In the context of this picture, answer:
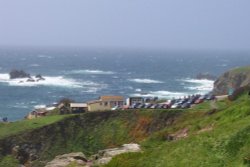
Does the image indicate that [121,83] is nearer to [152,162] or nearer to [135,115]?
[135,115]

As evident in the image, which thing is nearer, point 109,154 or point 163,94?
point 109,154

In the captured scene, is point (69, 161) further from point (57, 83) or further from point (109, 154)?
point (57, 83)

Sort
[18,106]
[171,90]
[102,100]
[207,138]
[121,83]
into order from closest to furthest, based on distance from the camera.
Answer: [207,138] → [102,100] → [18,106] → [171,90] → [121,83]

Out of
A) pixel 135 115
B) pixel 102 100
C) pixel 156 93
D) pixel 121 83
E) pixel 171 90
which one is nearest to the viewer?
pixel 135 115

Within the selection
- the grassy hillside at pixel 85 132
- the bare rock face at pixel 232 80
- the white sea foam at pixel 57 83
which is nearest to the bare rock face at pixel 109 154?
the grassy hillside at pixel 85 132

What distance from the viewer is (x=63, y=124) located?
6531 cm

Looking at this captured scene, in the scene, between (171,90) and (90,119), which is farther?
(171,90)

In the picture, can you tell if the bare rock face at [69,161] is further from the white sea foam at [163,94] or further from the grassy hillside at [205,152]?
the white sea foam at [163,94]

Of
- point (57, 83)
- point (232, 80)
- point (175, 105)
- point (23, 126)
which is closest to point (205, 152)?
point (23, 126)

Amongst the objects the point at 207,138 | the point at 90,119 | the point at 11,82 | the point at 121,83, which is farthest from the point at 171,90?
the point at 207,138

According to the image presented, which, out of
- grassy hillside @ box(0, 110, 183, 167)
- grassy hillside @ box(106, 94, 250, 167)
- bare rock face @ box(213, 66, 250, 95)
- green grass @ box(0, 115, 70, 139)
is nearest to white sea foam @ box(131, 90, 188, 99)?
bare rock face @ box(213, 66, 250, 95)

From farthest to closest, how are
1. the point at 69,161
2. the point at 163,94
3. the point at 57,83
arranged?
the point at 57,83 → the point at 163,94 → the point at 69,161

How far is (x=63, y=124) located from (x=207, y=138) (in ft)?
133

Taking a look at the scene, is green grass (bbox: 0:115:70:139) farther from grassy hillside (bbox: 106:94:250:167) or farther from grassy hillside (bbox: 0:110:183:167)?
grassy hillside (bbox: 106:94:250:167)
